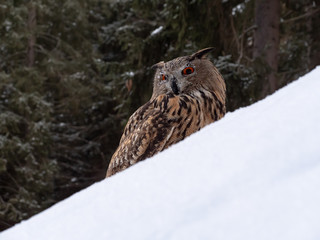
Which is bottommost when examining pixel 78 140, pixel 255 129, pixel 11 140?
pixel 78 140

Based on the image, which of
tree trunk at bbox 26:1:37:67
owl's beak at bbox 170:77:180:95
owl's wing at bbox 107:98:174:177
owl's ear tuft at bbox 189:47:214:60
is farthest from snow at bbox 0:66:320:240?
tree trunk at bbox 26:1:37:67

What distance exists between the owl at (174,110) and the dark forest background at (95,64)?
140 inches

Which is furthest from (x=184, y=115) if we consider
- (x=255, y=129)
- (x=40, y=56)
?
(x=40, y=56)

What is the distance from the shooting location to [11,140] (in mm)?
12758

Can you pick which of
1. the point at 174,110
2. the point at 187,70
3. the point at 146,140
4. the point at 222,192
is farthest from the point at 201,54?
the point at 222,192

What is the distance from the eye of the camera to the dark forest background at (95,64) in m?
7.68

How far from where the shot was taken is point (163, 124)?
3344 millimetres

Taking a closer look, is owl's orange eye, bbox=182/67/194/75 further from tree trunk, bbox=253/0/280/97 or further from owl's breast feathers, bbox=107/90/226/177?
tree trunk, bbox=253/0/280/97

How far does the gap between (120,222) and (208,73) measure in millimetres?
2808

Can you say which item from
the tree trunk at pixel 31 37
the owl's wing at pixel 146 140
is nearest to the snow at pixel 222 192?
the owl's wing at pixel 146 140

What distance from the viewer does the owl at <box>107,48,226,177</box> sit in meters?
3.32

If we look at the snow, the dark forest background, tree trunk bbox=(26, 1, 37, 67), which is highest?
the snow

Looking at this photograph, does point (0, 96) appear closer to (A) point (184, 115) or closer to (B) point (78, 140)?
(B) point (78, 140)

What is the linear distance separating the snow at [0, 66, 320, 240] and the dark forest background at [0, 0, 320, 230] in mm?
6173
